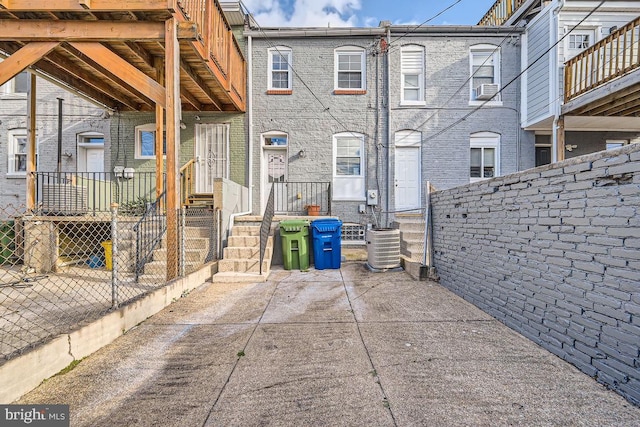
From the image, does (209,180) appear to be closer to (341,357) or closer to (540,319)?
(341,357)

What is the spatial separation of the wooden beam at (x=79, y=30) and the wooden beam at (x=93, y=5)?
29 cm

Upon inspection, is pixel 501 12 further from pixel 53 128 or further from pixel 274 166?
pixel 53 128

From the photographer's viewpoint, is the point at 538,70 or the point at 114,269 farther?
the point at 538,70

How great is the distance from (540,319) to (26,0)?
8270 mm

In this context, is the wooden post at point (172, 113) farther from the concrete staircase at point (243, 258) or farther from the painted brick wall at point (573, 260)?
the painted brick wall at point (573, 260)

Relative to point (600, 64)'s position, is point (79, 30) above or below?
below

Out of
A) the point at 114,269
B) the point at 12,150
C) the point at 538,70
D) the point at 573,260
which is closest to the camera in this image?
the point at 573,260

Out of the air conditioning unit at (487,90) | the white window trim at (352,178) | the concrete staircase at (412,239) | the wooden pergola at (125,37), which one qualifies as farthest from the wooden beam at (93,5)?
the air conditioning unit at (487,90)

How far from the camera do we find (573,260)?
2.68 metres

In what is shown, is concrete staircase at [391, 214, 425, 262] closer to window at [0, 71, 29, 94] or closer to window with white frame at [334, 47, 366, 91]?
window with white frame at [334, 47, 366, 91]

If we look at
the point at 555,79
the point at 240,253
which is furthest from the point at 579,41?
the point at 240,253

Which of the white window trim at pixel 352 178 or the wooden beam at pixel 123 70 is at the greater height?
the wooden beam at pixel 123 70

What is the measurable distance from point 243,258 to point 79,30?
4.78 metres

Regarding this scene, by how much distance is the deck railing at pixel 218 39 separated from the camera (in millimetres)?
5699
